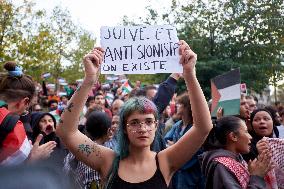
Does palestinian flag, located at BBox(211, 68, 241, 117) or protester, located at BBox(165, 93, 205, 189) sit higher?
palestinian flag, located at BBox(211, 68, 241, 117)

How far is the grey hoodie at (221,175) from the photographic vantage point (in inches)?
130

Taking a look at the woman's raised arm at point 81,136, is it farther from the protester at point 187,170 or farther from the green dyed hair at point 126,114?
the protester at point 187,170

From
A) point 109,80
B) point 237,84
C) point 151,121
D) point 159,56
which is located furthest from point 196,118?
point 109,80

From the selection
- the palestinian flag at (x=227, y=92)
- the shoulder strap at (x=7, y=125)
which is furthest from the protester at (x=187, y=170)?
the shoulder strap at (x=7, y=125)

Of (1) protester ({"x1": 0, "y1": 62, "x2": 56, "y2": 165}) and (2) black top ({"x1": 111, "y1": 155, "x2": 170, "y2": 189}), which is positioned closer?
(2) black top ({"x1": 111, "y1": 155, "x2": 170, "y2": 189})

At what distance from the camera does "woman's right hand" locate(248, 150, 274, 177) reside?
3.36 meters

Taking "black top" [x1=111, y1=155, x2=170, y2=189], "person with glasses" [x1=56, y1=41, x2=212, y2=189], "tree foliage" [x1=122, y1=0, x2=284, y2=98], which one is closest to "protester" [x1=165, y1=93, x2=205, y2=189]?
"person with glasses" [x1=56, y1=41, x2=212, y2=189]

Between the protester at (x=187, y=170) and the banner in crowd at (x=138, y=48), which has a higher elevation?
the banner in crowd at (x=138, y=48)

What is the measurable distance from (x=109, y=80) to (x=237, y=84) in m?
Answer: 22.1

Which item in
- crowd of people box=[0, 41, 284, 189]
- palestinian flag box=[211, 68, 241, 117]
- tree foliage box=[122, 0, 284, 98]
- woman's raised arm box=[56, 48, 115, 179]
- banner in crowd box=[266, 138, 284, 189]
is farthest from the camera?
tree foliage box=[122, 0, 284, 98]

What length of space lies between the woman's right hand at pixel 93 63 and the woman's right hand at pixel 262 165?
134 cm

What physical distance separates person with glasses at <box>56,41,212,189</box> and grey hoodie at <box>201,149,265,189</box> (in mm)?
634

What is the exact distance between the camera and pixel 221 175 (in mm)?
3367

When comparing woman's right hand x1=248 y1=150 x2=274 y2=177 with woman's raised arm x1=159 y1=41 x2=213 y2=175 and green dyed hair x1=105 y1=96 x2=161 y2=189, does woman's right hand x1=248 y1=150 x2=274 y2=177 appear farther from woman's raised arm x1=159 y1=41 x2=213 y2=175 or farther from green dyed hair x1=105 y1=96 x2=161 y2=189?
green dyed hair x1=105 y1=96 x2=161 y2=189
